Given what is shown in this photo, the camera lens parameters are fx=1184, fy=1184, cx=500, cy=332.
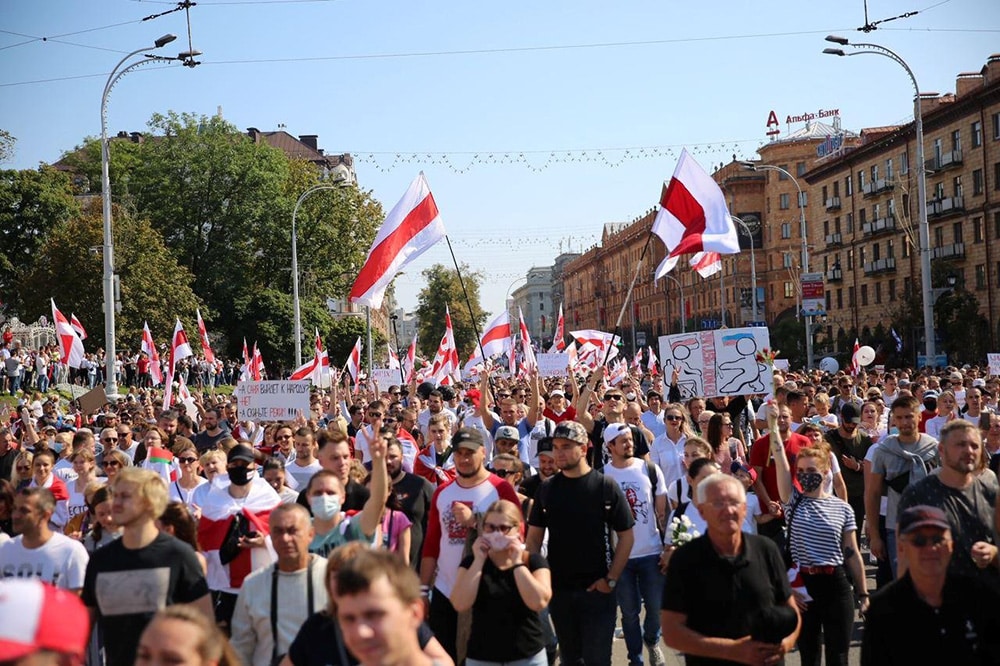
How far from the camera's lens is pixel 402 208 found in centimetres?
1352

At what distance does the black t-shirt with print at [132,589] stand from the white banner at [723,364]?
26.7 feet

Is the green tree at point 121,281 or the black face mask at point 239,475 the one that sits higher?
the green tree at point 121,281

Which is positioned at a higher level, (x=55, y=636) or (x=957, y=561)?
(x=55, y=636)

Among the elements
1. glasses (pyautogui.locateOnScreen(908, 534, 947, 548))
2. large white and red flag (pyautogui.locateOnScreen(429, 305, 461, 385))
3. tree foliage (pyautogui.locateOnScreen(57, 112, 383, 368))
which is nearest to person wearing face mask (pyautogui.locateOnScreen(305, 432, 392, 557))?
glasses (pyautogui.locateOnScreen(908, 534, 947, 548))

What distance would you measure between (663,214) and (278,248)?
51.4 metres

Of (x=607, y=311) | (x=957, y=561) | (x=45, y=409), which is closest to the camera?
(x=957, y=561)

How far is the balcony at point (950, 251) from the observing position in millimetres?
55656

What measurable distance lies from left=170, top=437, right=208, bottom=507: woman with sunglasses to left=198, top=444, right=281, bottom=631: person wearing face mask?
1123 millimetres

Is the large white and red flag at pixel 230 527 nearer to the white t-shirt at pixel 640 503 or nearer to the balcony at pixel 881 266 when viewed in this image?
the white t-shirt at pixel 640 503

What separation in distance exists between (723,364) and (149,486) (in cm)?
846

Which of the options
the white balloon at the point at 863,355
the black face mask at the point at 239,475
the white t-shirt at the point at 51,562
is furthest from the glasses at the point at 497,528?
the white balloon at the point at 863,355

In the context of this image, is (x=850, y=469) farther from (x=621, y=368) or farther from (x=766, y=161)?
(x=766, y=161)

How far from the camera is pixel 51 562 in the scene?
6.11 m

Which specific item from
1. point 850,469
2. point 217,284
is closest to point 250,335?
point 217,284
